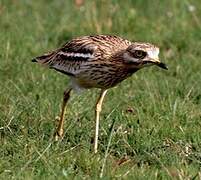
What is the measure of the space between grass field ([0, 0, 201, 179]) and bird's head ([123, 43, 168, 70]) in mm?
596

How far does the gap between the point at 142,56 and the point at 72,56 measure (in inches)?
29.4

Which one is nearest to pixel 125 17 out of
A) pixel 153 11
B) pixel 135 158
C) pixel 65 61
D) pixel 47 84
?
pixel 153 11

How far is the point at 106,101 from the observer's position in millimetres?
7828

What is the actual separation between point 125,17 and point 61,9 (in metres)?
0.93

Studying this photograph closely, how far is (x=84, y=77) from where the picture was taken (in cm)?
666

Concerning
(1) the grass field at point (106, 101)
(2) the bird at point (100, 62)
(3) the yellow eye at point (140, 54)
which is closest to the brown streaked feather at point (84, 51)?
(2) the bird at point (100, 62)

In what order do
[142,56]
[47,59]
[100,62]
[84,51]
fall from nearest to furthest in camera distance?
[142,56] → [100,62] → [84,51] → [47,59]

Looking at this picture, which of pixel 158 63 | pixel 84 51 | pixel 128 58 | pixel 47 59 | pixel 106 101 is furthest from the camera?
pixel 106 101

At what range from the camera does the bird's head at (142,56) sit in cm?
627

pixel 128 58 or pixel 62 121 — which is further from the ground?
pixel 128 58

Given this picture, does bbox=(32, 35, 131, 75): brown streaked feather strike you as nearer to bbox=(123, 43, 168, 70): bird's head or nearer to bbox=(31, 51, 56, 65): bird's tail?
bbox=(31, 51, 56, 65): bird's tail

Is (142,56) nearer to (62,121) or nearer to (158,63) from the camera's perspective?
(158,63)

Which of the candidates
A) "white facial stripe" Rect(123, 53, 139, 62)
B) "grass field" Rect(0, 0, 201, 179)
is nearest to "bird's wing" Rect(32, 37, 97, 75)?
"white facial stripe" Rect(123, 53, 139, 62)

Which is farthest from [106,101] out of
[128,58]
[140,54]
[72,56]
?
[140,54]
